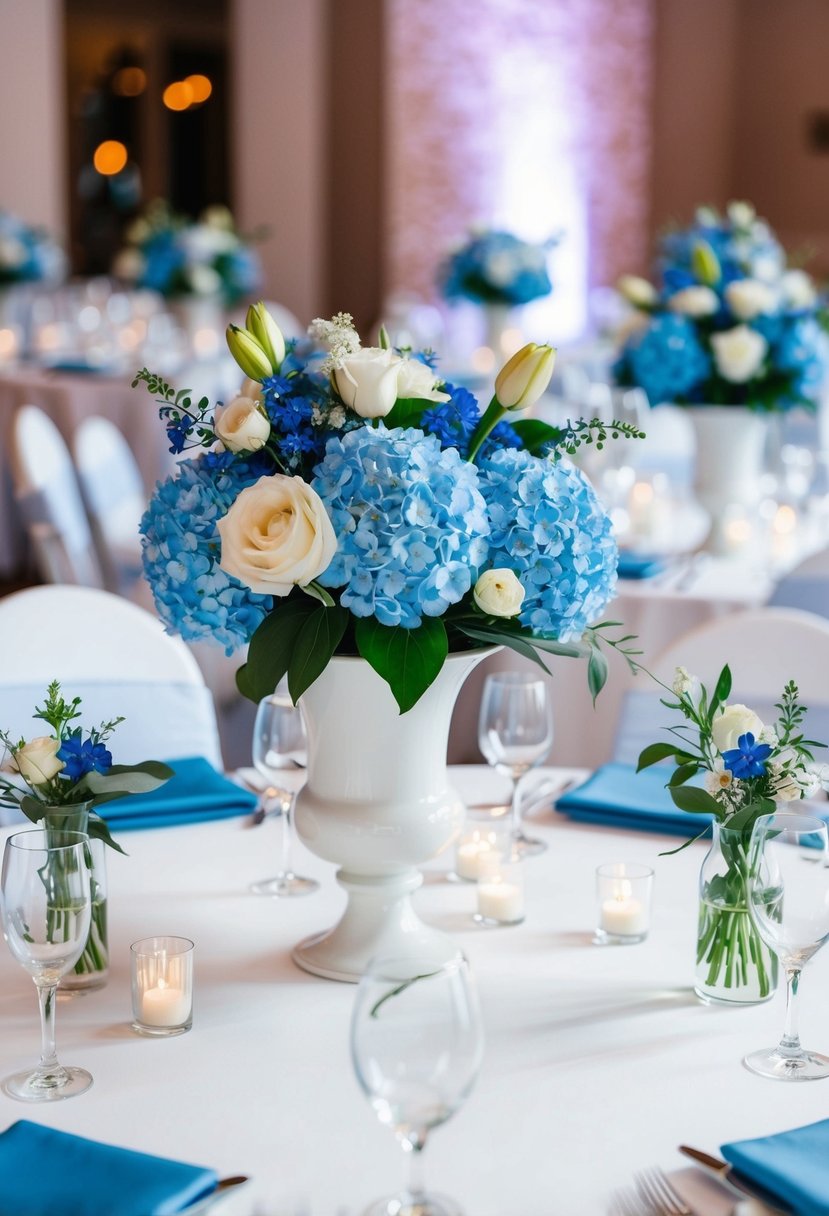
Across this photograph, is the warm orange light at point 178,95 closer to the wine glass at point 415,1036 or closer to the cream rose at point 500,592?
the cream rose at point 500,592

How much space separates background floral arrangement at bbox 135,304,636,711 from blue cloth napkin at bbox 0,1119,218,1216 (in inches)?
16.4

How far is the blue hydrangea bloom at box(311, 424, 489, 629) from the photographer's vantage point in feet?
4.39

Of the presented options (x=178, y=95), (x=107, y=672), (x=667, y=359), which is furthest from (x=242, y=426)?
(x=178, y=95)

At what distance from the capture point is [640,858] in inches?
74.6

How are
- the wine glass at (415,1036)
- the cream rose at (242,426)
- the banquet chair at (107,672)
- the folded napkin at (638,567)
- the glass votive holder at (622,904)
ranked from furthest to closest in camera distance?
the folded napkin at (638,567) < the banquet chair at (107,672) < the glass votive holder at (622,904) < the cream rose at (242,426) < the wine glass at (415,1036)

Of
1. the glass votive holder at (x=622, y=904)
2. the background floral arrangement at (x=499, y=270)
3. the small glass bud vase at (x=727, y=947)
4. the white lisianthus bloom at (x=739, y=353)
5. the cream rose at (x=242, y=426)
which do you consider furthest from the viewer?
the background floral arrangement at (x=499, y=270)

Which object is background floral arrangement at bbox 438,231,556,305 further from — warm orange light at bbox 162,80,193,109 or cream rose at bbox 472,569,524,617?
warm orange light at bbox 162,80,193,109

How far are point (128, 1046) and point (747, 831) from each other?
1.96ft

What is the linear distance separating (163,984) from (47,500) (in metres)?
2.78

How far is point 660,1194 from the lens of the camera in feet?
3.85

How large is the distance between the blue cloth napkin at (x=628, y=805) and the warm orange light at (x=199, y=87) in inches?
427

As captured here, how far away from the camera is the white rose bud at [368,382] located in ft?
4.59

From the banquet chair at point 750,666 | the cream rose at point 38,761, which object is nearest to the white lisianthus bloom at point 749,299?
the banquet chair at point 750,666

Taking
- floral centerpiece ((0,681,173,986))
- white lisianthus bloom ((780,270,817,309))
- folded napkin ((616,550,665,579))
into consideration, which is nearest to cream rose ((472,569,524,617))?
floral centerpiece ((0,681,173,986))
